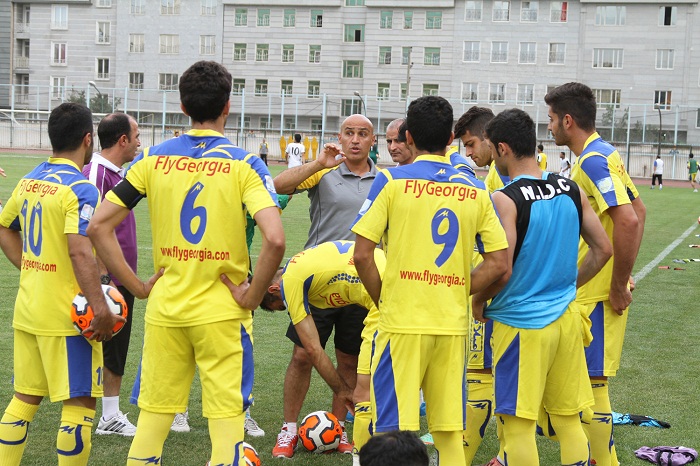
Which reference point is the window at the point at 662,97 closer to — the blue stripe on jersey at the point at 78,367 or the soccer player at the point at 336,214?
the soccer player at the point at 336,214

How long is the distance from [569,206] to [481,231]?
624mm

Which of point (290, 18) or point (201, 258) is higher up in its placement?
point (290, 18)

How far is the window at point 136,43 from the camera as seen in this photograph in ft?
272

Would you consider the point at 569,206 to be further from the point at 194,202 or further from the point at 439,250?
the point at 194,202

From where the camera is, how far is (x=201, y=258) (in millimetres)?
4438

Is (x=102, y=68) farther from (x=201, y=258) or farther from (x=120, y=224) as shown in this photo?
(x=201, y=258)

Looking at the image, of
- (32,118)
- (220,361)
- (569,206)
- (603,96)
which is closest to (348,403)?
(220,361)

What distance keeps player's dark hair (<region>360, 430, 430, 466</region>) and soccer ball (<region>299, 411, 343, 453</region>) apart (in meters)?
2.85

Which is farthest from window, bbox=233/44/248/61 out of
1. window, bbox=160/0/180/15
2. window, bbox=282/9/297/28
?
window, bbox=160/0/180/15

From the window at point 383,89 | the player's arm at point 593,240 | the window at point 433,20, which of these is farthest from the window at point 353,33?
the player's arm at point 593,240

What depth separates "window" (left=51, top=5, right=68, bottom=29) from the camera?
280ft

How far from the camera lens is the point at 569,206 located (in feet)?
16.3

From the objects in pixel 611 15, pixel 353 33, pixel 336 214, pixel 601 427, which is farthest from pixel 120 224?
pixel 353 33

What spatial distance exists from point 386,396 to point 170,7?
82774 mm
